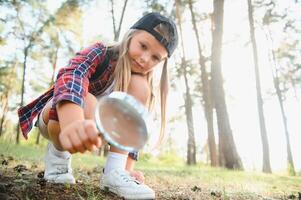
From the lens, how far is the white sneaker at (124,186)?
1.93m

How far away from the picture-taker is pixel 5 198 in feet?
4.77

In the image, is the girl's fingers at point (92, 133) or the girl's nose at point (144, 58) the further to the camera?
the girl's nose at point (144, 58)

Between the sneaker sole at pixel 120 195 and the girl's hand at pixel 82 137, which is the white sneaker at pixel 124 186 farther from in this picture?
the girl's hand at pixel 82 137

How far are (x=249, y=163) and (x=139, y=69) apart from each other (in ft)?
96.2

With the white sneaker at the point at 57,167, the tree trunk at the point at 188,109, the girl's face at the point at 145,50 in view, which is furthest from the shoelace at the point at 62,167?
the tree trunk at the point at 188,109

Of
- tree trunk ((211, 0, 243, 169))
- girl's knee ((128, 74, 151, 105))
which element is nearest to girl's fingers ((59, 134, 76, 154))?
girl's knee ((128, 74, 151, 105))

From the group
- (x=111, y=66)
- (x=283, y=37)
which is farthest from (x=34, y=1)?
(x=111, y=66)

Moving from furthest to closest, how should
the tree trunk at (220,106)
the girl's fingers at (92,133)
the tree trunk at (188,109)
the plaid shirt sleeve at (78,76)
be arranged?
the tree trunk at (188,109) → the tree trunk at (220,106) → the plaid shirt sleeve at (78,76) → the girl's fingers at (92,133)

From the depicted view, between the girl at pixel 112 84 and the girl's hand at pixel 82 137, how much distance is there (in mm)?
316

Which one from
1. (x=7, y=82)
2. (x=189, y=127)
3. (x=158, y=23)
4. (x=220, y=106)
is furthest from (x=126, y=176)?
(x=7, y=82)

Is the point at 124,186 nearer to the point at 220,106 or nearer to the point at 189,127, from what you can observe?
the point at 220,106

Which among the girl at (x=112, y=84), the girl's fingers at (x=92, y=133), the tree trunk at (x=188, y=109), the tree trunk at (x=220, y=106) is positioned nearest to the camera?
the girl's fingers at (x=92, y=133)

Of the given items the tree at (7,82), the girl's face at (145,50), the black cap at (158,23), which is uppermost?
the tree at (7,82)

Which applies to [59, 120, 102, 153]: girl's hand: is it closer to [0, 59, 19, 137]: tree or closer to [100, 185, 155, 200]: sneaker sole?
[100, 185, 155, 200]: sneaker sole
